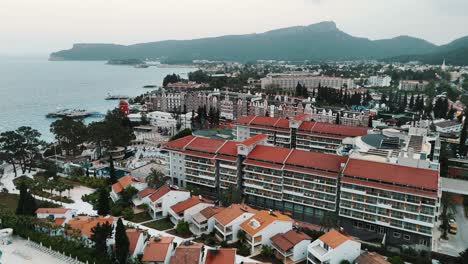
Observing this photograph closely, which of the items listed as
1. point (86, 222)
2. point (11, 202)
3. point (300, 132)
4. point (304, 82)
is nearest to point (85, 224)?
point (86, 222)

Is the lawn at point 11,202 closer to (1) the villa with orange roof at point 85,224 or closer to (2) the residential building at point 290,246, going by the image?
(1) the villa with orange roof at point 85,224

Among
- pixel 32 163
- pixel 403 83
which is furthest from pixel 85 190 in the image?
pixel 403 83

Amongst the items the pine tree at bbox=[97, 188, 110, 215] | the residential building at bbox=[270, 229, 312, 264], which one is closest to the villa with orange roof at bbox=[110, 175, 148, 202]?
the pine tree at bbox=[97, 188, 110, 215]

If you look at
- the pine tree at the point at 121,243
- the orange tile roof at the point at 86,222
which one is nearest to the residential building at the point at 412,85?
the orange tile roof at the point at 86,222

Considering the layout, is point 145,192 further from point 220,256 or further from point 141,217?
point 220,256

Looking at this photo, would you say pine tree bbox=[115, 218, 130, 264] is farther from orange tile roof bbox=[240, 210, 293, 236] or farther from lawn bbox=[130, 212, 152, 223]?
orange tile roof bbox=[240, 210, 293, 236]

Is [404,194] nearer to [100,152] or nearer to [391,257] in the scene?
[391,257]

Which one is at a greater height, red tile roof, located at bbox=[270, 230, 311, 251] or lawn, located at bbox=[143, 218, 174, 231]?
red tile roof, located at bbox=[270, 230, 311, 251]
